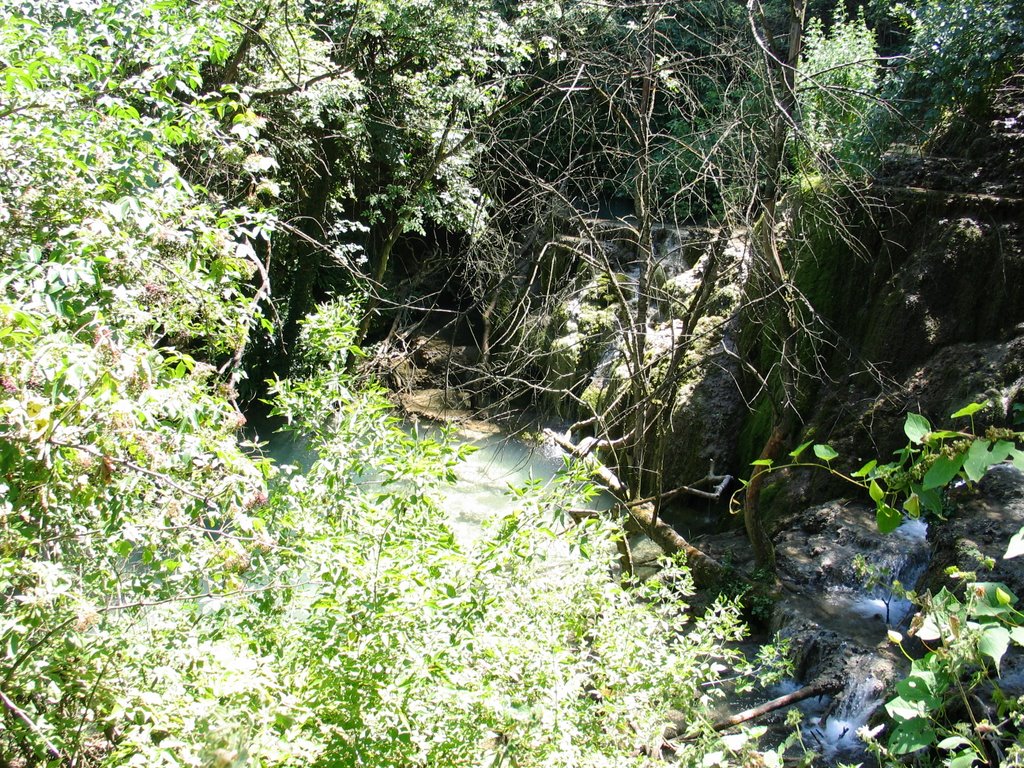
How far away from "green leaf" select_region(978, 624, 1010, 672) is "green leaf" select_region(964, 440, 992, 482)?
20cm

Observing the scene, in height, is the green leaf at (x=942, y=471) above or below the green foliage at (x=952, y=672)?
above

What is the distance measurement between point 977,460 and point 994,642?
23 cm

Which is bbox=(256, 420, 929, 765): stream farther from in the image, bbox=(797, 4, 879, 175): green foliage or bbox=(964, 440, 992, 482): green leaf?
bbox=(964, 440, 992, 482): green leaf

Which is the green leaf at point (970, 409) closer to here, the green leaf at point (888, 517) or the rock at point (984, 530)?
the green leaf at point (888, 517)

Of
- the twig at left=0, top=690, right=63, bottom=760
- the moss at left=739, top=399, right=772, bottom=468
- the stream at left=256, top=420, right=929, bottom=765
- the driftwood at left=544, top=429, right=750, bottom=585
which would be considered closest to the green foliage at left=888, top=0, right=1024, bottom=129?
the moss at left=739, top=399, right=772, bottom=468

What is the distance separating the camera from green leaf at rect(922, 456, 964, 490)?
103 centimetres

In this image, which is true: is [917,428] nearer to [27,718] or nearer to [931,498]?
[931,498]

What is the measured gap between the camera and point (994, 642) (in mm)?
978

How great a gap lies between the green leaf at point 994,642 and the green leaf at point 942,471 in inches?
7.6

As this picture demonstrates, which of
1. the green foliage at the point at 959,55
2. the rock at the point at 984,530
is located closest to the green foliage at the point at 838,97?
the green foliage at the point at 959,55

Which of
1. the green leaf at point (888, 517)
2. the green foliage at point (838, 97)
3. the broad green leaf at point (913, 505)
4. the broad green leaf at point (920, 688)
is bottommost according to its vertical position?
the broad green leaf at point (920, 688)

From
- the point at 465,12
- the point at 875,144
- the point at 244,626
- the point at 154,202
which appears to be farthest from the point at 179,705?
the point at 465,12

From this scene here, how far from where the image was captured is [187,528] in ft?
9.21

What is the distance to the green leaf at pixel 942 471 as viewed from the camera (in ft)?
3.39
